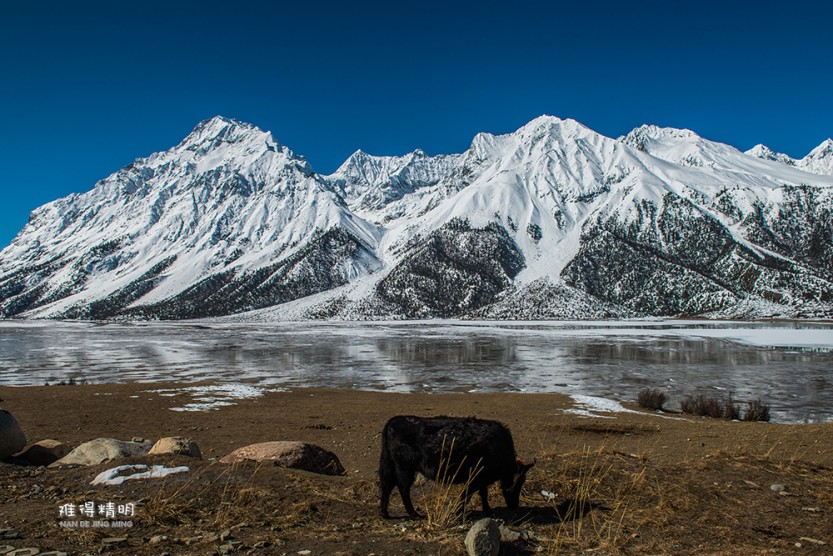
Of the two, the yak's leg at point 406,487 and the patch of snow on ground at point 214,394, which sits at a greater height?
the yak's leg at point 406,487

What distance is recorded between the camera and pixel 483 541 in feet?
16.1

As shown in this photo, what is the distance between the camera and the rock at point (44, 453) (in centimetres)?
977

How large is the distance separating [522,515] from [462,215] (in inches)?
7601

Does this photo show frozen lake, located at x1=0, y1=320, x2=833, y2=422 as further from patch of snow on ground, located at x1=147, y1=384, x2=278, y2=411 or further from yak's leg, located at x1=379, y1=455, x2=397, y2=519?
yak's leg, located at x1=379, y1=455, x2=397, y2=519

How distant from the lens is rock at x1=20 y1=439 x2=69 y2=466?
977 centimetres

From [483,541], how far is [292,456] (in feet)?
16.6

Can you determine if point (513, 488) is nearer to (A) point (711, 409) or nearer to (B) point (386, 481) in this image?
(B) point (386, 481)

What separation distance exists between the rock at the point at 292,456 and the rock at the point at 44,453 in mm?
3922

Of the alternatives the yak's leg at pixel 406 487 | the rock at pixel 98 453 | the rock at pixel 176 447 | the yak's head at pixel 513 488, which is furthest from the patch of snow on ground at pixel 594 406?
the rock at pixel 98 453

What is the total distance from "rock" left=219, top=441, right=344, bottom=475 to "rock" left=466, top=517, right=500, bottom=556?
15.6ft

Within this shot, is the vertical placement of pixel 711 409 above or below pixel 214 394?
below

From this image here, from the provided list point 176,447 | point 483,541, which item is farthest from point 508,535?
point 176,447

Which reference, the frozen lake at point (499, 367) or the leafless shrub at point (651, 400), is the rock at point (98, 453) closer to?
the frozen lake at point (499, 367)

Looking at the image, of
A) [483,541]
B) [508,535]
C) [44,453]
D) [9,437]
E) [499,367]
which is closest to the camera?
[483,541]
